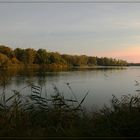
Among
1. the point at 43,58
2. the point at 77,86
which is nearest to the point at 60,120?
the point at 43,58

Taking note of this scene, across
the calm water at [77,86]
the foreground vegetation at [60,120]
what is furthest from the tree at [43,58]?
the foreground vegetation at [60,120]

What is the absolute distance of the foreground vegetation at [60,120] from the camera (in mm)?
4996

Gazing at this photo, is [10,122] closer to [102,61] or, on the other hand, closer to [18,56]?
[18,56]

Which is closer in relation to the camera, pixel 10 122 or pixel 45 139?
pixel 45 139

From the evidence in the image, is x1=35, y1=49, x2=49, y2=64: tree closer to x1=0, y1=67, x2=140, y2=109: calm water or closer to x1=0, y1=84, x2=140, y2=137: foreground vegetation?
x1=0, y1=67, x2=140, y2=109: calm water

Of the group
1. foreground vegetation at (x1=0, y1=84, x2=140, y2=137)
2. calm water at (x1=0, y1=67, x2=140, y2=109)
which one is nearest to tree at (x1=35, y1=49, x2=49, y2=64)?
calm water at (x1=0, y1=67, x2=140, y2=109)

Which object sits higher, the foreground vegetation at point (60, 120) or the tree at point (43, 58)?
the tree at point (43, 58)

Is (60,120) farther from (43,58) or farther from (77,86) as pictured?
(77,86)

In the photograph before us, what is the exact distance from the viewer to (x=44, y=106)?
6.52m

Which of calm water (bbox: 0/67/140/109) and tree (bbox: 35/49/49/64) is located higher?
tree (bbox: 35/49/49/64)

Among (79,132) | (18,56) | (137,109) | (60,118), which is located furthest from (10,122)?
(18,56)

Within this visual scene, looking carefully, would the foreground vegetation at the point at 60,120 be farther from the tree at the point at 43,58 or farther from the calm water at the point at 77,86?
the tree at the point at 43,58

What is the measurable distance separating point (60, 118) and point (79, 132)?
43.4 inches

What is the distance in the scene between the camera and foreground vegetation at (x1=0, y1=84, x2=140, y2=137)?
16.4ft
